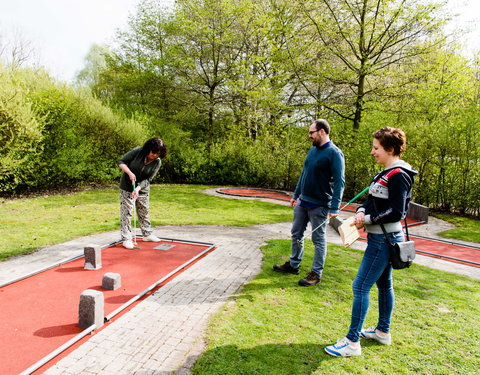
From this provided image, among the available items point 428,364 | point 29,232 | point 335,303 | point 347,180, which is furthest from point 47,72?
point 428,364

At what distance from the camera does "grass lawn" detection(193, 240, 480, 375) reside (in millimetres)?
2742

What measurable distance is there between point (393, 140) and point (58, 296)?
422 cm

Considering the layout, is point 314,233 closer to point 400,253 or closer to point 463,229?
point 400,253

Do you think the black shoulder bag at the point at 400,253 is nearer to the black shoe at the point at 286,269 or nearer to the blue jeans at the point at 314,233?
the blue jeans at the point at 314,233

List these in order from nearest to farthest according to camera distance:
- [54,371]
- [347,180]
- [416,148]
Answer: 1. [54,371]
2. [416,148]
3. [347,180]

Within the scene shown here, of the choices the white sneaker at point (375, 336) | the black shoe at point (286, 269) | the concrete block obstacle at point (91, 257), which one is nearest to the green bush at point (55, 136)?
the concrete block obstacle at point (91, 257)

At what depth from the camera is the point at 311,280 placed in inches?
175

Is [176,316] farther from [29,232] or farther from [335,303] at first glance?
[29,232]

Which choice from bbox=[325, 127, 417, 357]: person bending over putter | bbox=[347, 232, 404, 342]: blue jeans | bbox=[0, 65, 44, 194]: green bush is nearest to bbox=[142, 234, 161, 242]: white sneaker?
bbox=[325, 127, 417, 357]: person bending over putter

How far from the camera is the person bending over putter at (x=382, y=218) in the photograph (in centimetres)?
260

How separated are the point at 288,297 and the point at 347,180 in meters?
11.4

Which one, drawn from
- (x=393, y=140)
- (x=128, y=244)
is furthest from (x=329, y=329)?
(x=128, y=244)

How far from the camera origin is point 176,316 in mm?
3525

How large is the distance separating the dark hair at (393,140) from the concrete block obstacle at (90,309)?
3131 mm
